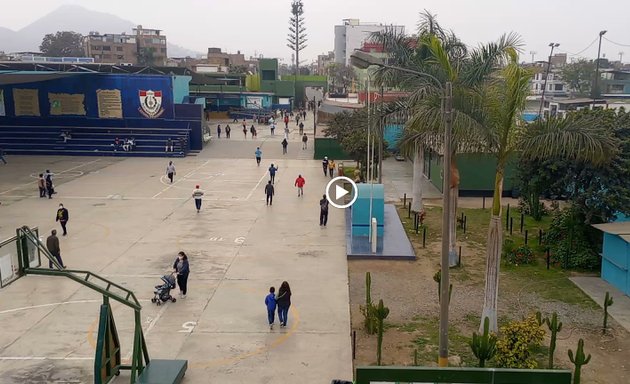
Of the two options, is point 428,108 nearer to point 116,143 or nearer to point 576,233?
point 576,233

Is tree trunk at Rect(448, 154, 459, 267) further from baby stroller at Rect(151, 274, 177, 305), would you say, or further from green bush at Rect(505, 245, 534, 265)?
baby stroller at Rect(151, 274, 177, 305)

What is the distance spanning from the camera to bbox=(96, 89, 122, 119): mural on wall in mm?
45156

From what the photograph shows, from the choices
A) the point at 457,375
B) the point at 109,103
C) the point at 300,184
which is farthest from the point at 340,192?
the point at 109,103

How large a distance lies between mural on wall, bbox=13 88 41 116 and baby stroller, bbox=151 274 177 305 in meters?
36.8

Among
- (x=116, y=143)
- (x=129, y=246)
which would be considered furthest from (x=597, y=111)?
(x=116, y=143)

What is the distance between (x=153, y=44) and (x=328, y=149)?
11289 cm

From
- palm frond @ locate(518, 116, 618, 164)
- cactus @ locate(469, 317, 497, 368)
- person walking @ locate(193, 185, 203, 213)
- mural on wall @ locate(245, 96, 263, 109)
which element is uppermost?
mural on wall @ locate(245, 96, 263, 109)

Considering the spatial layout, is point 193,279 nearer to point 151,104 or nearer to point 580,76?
point 151,104

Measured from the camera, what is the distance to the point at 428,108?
13.0 metres

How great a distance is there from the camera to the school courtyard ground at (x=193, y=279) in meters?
11.9

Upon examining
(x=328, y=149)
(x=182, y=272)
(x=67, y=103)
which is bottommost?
(x=182, y=272)

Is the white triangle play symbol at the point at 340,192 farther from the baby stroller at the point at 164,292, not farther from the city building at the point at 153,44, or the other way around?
the city building at the point at 153,44

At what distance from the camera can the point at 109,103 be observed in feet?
149

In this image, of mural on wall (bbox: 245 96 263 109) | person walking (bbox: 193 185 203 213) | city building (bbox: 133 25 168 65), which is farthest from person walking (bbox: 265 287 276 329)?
city building (bbox: 133 25 168 65)
